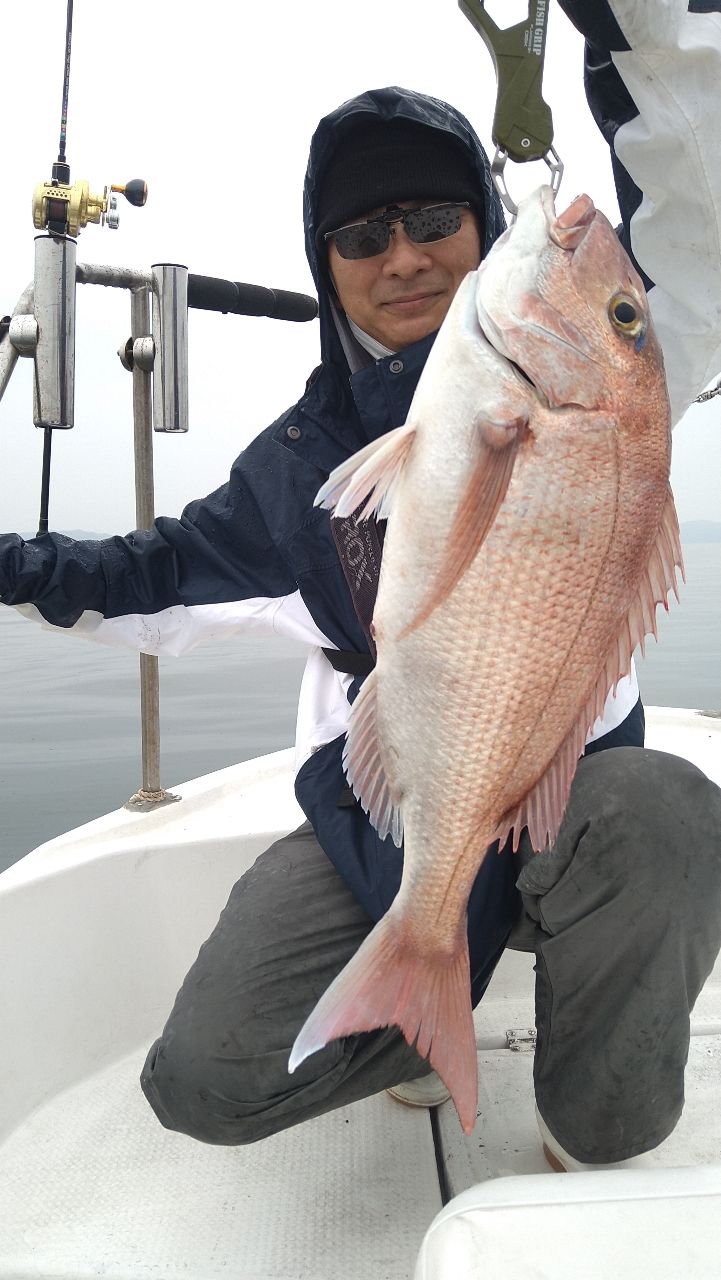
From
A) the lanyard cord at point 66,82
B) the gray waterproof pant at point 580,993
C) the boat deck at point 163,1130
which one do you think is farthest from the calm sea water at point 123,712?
the lanyard cord at point 66,82

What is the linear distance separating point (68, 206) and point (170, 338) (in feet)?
1.38

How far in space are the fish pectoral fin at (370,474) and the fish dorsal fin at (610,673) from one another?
16.3 inches

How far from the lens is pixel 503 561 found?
1334 millimetres

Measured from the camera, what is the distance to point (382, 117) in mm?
2131

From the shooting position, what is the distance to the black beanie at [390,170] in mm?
2090

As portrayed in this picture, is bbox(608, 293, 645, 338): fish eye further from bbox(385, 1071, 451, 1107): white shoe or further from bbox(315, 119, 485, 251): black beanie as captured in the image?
bbox(385, 1071, 451, 1107): white shoe

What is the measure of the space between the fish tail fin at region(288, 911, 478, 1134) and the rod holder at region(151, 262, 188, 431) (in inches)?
67.9

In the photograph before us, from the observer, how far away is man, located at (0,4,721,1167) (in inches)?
67.7

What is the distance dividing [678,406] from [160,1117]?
201cm

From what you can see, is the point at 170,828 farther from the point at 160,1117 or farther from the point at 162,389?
the point at 162,389

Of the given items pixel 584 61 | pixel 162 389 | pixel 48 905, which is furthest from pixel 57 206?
pixel 48 905

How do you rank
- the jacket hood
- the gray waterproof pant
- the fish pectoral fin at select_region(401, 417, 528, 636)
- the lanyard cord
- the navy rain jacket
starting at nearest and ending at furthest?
the fish pectoral fin at select_region(401, 417, 528, 636)
the gray waterproof pant
the navy rain jacket
the jacket hood
the lanyard cord

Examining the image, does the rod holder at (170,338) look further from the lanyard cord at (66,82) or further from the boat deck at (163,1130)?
the boat deck at (163,1130)

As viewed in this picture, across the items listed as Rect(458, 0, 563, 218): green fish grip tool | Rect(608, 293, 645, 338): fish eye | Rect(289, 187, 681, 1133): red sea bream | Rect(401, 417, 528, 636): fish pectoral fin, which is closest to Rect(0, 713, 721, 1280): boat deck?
Rect(289, 187, 681, 1133): red sea bream
